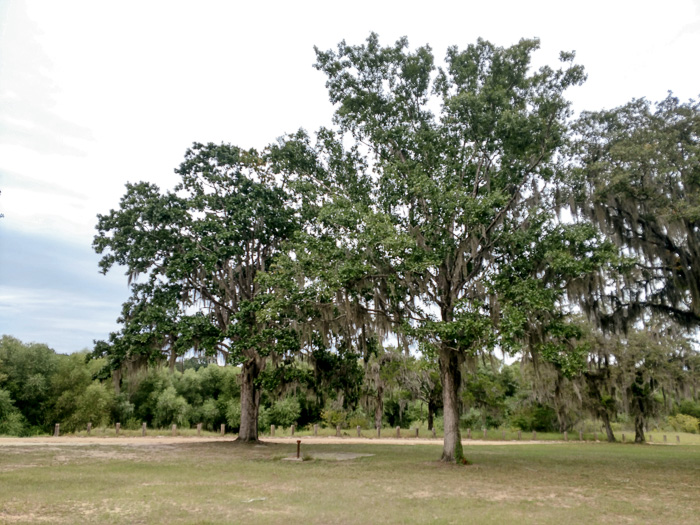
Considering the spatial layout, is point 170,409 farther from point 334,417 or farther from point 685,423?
point 685,423

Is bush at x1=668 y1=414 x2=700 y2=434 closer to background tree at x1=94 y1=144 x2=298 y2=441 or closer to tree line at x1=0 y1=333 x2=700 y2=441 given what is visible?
tree line at x1=0 y1=333 x2=700 y2=441

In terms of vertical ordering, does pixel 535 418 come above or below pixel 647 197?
below

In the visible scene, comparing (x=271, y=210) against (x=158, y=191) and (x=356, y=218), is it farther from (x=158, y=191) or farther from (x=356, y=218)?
(x=356, y=218)

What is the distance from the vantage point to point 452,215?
518 inches

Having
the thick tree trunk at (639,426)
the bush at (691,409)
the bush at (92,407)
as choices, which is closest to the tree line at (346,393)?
the bush at (92,407)

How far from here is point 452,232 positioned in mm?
13922

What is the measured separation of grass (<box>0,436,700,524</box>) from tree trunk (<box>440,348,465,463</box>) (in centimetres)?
70

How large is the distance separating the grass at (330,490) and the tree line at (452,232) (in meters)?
2.72

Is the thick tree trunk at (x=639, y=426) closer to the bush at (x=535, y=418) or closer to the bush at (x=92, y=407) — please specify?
the bush at (x=535, y=418)

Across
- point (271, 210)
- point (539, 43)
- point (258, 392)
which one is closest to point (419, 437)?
point (258, 392)

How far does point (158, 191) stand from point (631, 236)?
17163 mm

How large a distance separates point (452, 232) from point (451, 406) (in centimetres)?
503

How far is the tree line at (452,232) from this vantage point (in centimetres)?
1295

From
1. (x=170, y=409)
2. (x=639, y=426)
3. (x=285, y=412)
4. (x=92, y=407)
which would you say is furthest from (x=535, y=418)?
(x=92, y=407)
